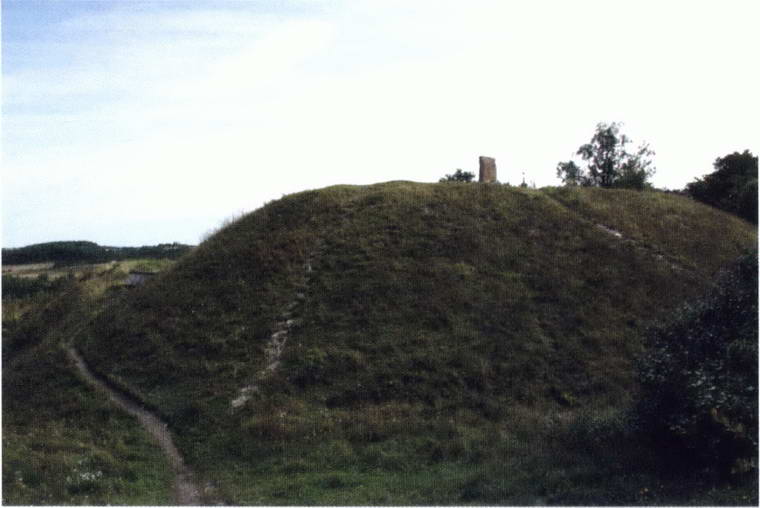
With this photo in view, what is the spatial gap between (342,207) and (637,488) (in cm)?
1790

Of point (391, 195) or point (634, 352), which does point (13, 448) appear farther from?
point (391, 195)

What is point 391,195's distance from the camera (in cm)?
2742

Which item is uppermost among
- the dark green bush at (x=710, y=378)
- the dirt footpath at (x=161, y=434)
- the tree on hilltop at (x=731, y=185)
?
the tree on hilltop at (x=731, y=185)

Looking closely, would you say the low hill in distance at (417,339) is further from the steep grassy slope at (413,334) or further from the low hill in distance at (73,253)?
the low hill in distance at (73,253)

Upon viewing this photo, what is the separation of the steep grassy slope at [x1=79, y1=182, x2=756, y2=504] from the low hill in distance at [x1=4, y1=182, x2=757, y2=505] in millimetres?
60

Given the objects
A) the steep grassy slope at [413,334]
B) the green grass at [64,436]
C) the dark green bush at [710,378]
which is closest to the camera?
the dark green bush at [710,378]

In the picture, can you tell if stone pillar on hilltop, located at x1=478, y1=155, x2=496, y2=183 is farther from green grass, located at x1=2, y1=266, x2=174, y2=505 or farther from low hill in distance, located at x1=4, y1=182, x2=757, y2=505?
green grass, located at x1=2, y1=266, x2=174, y2=505

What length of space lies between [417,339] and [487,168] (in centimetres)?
1348

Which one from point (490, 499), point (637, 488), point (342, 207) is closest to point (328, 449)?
point (490, 499)

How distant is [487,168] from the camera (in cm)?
3120

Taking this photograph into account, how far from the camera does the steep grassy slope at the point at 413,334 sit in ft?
42.8

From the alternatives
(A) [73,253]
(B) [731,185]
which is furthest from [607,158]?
(A) [73,253]

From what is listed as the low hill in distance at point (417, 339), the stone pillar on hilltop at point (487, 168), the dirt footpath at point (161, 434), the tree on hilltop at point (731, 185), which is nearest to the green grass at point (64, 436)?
the dirt footpath at point (161, 434)

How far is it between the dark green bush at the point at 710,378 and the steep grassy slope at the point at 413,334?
888mm
